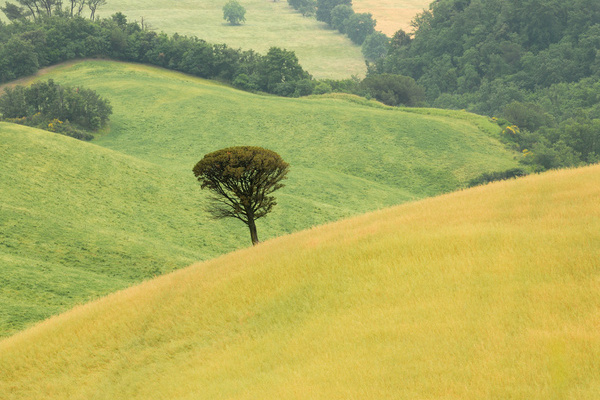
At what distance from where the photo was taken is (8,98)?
70688 mm

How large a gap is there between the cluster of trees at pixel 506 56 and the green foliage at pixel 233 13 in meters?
71.7

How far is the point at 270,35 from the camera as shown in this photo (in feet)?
595

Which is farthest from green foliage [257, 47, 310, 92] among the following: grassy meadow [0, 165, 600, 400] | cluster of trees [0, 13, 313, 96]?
grassy meadow [0, 165, 600, 400]

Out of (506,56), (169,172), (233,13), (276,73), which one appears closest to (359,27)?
(233,13)

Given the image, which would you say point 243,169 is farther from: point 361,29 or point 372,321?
point 361,29

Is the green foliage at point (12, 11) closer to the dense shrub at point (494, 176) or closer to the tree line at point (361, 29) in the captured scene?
the tree line at point (361, 29)

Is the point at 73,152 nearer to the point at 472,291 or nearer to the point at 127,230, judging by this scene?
the point at 127,230

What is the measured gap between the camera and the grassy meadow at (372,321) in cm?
974

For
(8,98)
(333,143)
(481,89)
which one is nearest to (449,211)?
(333,143)

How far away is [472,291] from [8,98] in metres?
71.4

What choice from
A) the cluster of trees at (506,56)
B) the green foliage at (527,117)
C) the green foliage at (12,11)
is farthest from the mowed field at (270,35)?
the green foliage at (527,117)

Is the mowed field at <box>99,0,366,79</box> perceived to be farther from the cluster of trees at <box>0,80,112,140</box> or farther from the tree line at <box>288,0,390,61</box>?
the cluster of trees at <box>0,80,112,140</box>

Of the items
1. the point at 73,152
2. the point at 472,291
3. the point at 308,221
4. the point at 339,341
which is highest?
the point at 472,291

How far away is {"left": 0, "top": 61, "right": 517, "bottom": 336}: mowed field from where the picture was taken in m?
30.4
